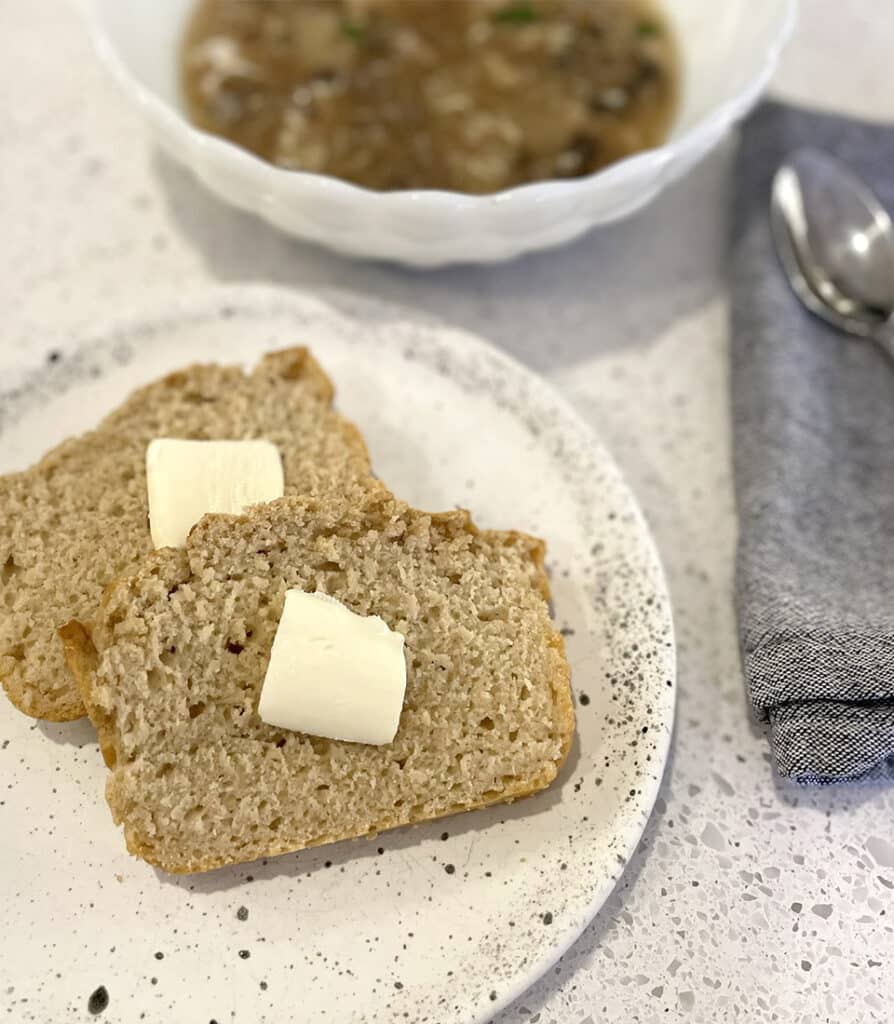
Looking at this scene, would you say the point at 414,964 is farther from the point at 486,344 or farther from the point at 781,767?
the point at 486,344

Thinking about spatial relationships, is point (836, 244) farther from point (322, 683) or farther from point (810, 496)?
point (322, 683)

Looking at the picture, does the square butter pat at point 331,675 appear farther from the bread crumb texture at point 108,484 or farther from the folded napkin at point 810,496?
the folded napkin at point 810,496

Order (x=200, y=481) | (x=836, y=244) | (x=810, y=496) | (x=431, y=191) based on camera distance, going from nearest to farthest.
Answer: (x=200, y=481), (x=431, y=191), (x=810, y=496), (x=836, y=244)

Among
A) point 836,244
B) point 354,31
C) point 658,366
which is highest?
point 354,31

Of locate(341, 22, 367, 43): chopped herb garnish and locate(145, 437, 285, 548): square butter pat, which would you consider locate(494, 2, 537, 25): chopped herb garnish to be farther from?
locate(145, 437, 285, 548): square butter pat

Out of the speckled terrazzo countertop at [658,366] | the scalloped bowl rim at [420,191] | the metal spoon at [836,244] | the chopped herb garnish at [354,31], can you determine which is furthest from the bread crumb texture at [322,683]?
the chopped herb garnish at [354,31]

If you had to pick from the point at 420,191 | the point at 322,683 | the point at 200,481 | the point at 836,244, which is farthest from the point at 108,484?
the point at 836,244
